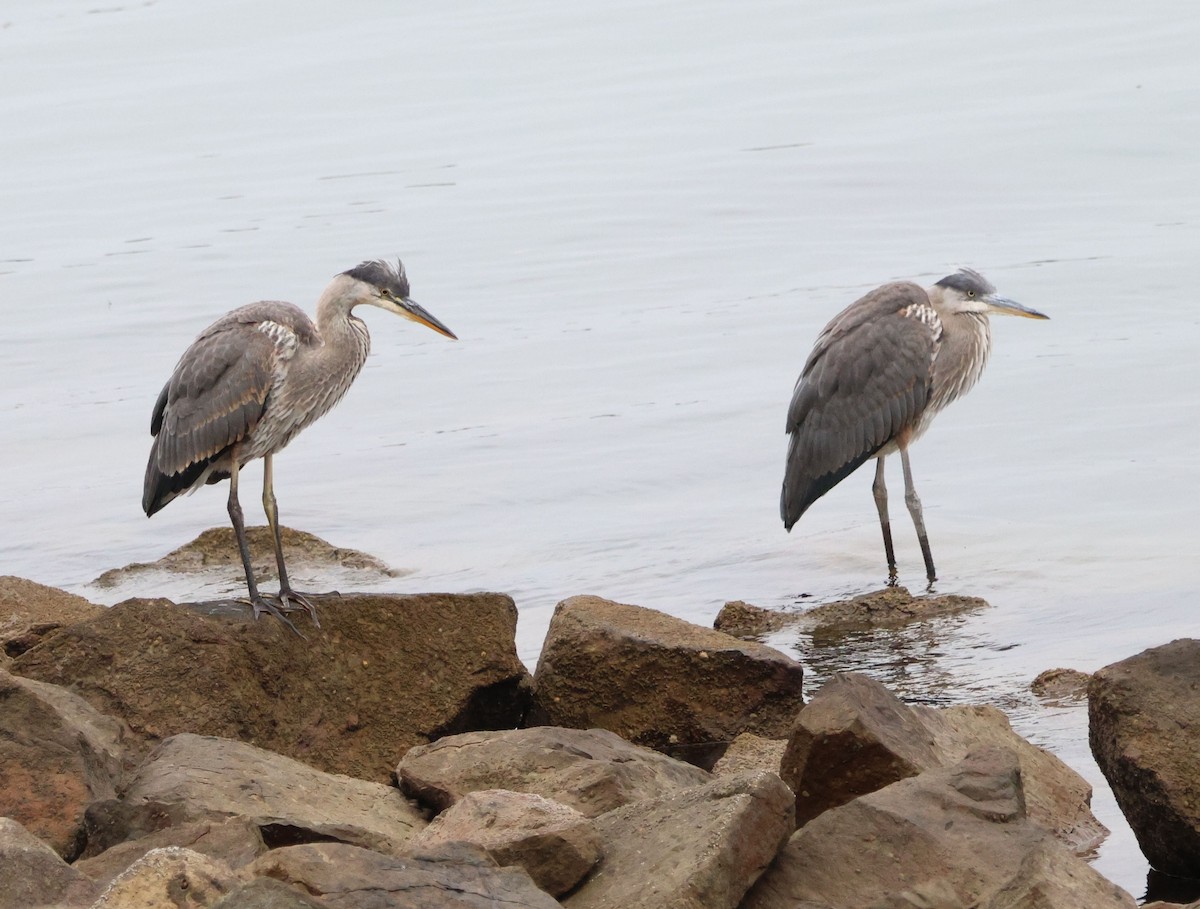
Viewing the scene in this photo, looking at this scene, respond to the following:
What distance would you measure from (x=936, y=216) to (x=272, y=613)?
1362 cm

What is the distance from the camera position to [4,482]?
12.5 metres

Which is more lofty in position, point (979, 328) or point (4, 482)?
point (979, 328)

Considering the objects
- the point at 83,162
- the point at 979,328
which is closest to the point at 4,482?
the point at 979,328

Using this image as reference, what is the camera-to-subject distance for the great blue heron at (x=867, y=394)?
391 inches

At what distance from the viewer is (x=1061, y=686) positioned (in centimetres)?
718

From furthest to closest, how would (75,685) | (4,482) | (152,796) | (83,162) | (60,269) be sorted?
(83,162)
(60,269)
(4,482)
(75,685)
(152,796)

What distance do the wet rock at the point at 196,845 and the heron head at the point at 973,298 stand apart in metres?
6.78

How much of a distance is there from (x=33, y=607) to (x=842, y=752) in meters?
3.39

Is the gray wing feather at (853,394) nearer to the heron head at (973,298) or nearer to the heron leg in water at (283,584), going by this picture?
the heron head at (973,298)

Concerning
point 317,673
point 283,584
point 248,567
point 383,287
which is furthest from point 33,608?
point 383,287

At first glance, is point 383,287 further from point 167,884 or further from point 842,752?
point 167,884

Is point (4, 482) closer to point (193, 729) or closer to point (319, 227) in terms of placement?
point (193, 729)

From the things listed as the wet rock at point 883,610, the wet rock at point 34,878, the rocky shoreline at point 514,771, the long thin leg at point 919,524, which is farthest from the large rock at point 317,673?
the long thin leg at point 919,524

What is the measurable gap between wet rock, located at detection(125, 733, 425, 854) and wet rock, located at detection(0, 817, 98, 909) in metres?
0.46
